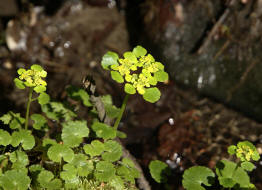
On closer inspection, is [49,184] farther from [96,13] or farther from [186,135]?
[96,13]

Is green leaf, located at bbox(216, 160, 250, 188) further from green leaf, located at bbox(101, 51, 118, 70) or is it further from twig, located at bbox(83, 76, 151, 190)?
green leaf, located at bbox(101, 51, 118, 70)

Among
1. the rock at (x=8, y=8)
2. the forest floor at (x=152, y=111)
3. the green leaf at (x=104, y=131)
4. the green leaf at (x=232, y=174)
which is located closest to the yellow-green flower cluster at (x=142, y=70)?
the green leaf at (x=104, y=131)

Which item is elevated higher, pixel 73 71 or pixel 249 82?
pixel 249 82

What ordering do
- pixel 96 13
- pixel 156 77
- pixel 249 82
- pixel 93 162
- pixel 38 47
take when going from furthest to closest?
pixel 96 13 < pixel 38 47 < pixel 249 82 < pixel 93 162 < pixel 156 77

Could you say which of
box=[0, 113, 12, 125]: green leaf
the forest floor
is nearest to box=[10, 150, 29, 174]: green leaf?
box=[0, 113, 12, 125]: green leaf

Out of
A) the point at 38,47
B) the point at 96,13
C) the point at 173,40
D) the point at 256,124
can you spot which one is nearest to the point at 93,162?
the point at 256,124

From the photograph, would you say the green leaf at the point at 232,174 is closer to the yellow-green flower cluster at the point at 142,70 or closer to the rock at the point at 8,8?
the yellow-green flower cluster at the point at 142,70

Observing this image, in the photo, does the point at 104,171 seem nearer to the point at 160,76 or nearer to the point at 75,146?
the point at 75,146
